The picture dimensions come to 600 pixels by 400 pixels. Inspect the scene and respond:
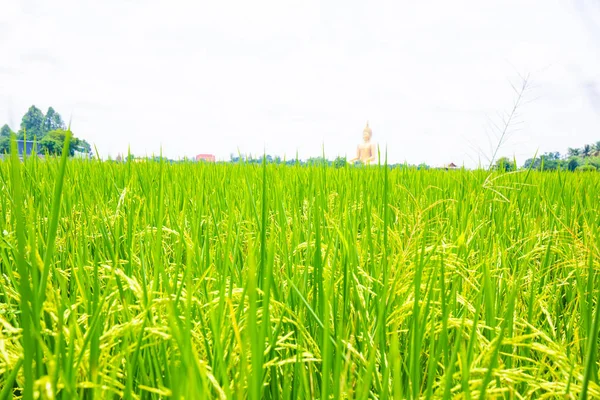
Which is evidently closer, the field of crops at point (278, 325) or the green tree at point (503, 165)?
the field of crops at point (278, 325)

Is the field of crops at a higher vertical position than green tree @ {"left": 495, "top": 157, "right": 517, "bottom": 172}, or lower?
lower

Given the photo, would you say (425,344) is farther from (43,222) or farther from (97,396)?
(43,222)

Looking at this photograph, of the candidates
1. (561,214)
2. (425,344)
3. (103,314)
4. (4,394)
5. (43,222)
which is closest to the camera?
(4,394)

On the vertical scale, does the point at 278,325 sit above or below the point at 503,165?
below

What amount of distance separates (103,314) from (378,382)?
380mm

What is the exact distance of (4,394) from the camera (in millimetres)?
393

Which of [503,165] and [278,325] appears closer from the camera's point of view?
[278,325]

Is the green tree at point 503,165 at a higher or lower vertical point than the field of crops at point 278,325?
higher

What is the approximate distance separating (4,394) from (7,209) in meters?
1.25

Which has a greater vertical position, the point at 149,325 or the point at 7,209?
the point at 7,209

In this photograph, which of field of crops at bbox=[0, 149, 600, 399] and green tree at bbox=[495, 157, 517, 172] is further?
green tree at bbox=[495, 157, 517, 172]

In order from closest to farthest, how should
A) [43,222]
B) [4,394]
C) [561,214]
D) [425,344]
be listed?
[4,394]
[425,344]
[43,222]
[561,214]

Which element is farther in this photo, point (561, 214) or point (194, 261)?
point (561, 214)

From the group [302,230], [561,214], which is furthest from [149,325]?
[561,214]
